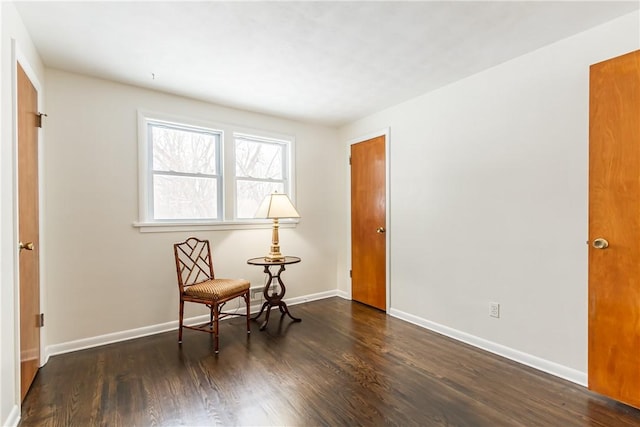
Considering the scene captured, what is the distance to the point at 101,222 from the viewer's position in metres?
2.70

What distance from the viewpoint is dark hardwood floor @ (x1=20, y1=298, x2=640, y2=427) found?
1722mm

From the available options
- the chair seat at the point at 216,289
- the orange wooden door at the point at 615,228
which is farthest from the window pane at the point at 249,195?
the orange wooden door at the point at 615,228

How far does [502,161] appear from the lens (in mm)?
2480

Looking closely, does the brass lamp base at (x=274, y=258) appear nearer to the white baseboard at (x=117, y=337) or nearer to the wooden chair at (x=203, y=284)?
the wooden chair at (x=203, y=284)

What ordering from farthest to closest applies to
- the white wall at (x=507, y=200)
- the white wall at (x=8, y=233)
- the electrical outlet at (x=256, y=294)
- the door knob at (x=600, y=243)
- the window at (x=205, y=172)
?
the electrical outlet at (x=256, y=294) → the window at (x=205, y=172) → the white wall at (x=507, y=200) → the door knob at (x=600, y=243) → the white wall at (x=8, y=233)

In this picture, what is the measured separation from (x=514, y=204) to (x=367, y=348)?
165cm

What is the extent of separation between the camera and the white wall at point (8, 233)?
1549 millimetres

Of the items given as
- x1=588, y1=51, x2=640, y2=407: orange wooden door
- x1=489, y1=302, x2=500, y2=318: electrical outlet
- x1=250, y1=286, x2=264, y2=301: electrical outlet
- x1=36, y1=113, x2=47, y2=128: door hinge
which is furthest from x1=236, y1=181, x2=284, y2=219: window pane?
x1=588, y1=51, x2=640, y2=407: orange wooden door

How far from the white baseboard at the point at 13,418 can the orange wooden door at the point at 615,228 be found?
326 cm

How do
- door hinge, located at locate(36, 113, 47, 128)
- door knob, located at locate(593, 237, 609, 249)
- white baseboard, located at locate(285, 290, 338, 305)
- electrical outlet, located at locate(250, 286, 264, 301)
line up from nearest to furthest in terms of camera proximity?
1. door knob, located at locate(593, 237, 609, 249)
2. door hinge, located at locate(36, 113, 47, 128)
3. electrical outlet, located at locate(250, 286, 264, 301)
4. white baseboard, located at locate(285, 290, 338, 305)

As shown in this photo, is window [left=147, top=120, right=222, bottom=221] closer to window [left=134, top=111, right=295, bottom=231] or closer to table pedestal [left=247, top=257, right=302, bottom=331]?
window [left=134, top=111, right=295, bottom=231]

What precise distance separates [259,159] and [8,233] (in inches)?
95.5

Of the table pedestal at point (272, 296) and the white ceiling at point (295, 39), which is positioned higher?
the white ceiling at point (295, 39)

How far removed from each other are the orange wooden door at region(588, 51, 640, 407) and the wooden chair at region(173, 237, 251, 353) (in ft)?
8.50
